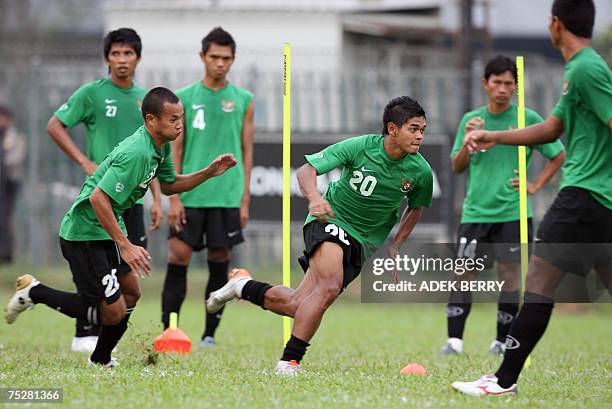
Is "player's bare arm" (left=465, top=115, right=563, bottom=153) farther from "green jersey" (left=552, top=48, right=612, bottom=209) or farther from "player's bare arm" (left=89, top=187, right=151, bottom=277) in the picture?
"player's bare arm" (left=89, top=187, right=151, bottom=277)

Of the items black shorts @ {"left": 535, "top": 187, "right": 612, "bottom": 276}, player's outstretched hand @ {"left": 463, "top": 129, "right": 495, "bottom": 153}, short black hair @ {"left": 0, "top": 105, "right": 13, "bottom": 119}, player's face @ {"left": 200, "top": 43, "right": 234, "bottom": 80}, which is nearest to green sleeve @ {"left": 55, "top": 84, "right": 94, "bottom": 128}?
player's face @ {"left": 200, "top": 43, "right": 234, "bottom": 80}

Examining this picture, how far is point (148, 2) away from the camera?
69.4 feet

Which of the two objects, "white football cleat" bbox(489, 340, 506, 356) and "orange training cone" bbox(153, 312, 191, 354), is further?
"white football cleat" bbox(489, 340, 506, 356)

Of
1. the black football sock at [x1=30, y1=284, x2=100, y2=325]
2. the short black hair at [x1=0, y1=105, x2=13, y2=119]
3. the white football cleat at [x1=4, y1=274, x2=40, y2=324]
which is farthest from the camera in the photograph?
the short black hair at [x1=0, y1=105, x2=13, y2=119]

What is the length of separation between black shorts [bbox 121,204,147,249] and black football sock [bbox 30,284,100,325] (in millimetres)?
995

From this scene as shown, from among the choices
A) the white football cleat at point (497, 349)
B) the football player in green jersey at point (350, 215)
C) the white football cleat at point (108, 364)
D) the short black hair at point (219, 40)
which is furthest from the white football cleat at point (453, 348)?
the short black hair at point (219, 40)

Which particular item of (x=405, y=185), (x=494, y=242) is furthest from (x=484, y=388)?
(x=494, y=242)

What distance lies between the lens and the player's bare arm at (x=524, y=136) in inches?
270

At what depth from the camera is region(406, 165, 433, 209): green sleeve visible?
315 inches

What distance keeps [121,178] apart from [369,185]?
1768 mm

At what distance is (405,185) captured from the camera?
7926 mm

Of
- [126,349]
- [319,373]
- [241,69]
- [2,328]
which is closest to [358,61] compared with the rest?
[241,69]

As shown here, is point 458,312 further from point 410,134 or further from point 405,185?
point 410,134

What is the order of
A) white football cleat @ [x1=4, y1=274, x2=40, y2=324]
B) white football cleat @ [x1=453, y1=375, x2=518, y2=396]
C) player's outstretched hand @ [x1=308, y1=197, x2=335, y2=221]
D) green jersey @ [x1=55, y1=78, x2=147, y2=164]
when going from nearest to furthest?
white football cleat @ [x1=453, y1=375, x2=518, y2=396] → player's outstretched hand @ [x1=308, y1=197, x2=335, y2=221] → white football cleat @ [x1=4, y1=274, x2=40, y2=324] → green jersey @ [x1=55, y1=78, x2=147, y2=164]
